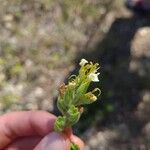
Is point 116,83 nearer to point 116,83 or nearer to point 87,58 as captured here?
point 116,83

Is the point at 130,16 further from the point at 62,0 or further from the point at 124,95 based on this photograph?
the point at 124,95

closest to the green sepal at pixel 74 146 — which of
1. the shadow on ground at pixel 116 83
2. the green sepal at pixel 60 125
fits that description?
the green sepal at pixel 60 125

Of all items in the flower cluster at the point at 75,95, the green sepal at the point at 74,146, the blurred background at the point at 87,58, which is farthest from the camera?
Answer: the blurred background at the point at 87,58

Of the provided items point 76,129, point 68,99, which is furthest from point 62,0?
point 68,99

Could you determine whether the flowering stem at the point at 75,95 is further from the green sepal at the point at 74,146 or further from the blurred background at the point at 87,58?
the blurred background at the point at 87,58

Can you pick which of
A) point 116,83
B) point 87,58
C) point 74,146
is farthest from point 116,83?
point 74,146

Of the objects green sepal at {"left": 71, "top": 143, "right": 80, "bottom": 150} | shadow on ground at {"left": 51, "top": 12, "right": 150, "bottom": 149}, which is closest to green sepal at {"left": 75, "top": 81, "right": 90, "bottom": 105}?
green sepal at {"left": 71, "top": 143, "right": 80, "bottom": 150}
